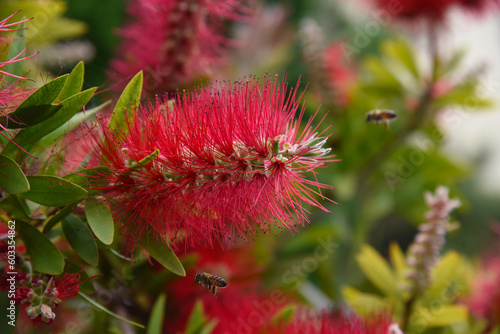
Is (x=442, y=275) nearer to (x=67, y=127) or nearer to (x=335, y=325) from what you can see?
(x=335, y=325)

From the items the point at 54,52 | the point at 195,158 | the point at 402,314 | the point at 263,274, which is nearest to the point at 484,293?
the point at 402,314

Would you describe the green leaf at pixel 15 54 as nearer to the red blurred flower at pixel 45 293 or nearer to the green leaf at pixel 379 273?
the red blurred flower at pixel 45 293

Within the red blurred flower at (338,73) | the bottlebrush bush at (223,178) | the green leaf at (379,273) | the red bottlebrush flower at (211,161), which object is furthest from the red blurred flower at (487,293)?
the red bottlebrush flower at (211,161)

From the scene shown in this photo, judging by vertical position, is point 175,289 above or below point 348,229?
below

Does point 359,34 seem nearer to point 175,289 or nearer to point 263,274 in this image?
point 263,274

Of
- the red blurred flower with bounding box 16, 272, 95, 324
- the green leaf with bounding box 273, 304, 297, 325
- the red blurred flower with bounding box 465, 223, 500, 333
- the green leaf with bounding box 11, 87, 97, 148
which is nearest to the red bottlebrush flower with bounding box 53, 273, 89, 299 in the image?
the red blurred flower with bounding box 16, 272, 95, 324

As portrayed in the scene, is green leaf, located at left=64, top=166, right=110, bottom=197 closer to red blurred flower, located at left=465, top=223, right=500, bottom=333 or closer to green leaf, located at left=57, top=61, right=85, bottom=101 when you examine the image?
green leaf, located at left=57, top=61, right=85, bottom=101
